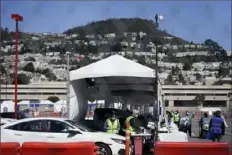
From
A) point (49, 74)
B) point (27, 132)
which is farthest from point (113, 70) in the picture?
point (49, 74)

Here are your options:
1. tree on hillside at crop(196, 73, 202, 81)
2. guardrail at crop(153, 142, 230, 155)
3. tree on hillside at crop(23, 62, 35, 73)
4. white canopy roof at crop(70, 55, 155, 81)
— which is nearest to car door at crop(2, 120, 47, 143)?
white canopy roof at crop(70, 55, 155, 81)

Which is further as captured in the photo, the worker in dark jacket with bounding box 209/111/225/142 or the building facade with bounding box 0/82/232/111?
the building facade with bounding box 0/82/232/111

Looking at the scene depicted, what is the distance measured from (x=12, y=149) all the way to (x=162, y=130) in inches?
265

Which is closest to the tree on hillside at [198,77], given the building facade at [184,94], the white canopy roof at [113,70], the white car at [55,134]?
the building facade at [184,94]

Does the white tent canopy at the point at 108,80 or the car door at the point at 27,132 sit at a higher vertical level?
the white tent canopy at the point at 108,80

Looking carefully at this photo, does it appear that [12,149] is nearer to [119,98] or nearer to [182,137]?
[182,137]

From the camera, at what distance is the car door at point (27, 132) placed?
12.9 metres

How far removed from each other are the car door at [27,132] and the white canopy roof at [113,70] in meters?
3.62

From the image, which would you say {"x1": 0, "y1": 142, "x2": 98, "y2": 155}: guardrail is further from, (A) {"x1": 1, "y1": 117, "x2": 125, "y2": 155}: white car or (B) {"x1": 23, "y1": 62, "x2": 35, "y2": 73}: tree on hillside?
(B) {"x1": 23, "y1": 62, "x2": 35, "y2": 73}: tree on hillside

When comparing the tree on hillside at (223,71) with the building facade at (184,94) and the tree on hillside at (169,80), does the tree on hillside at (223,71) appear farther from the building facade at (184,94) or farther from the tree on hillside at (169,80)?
the building facade at (184,94)

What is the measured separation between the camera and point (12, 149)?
1041cm

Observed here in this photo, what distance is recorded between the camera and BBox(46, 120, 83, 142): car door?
12.8m

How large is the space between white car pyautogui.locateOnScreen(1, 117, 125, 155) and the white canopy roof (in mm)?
3403

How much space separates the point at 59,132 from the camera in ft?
42.6
